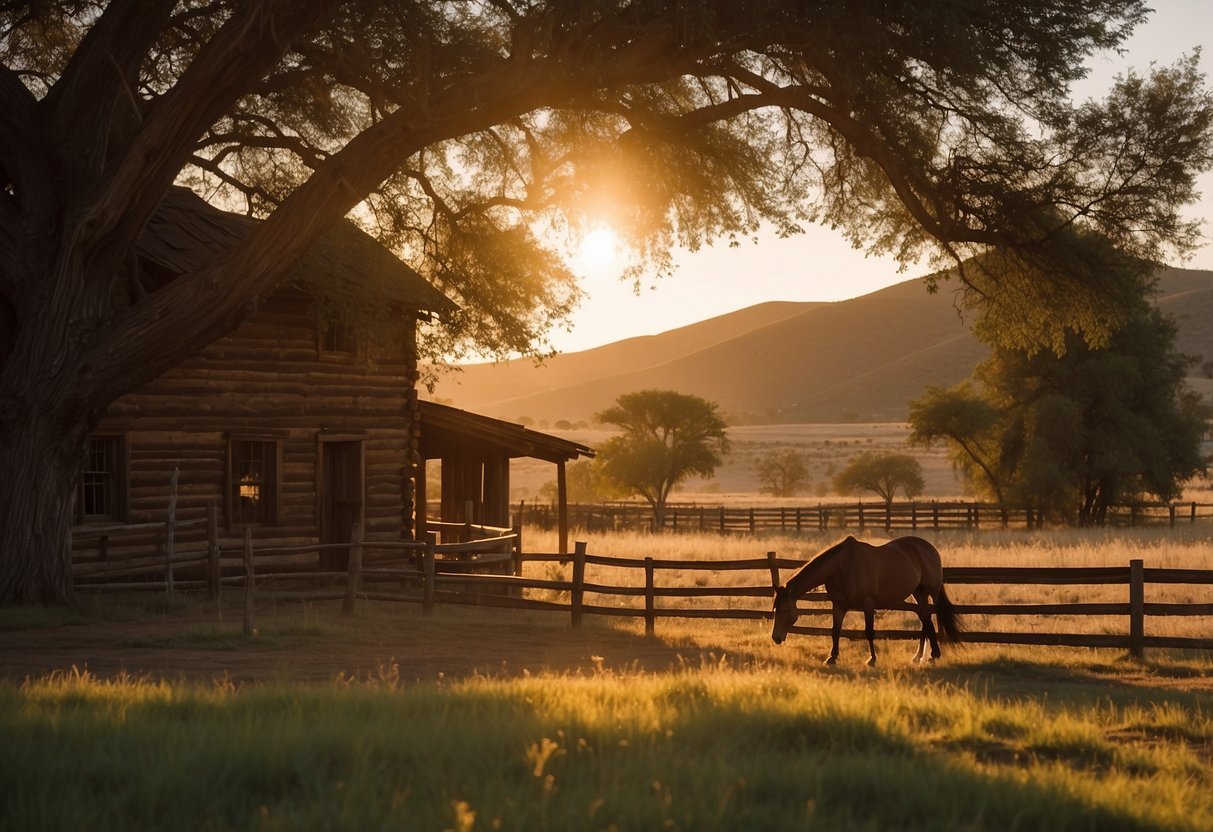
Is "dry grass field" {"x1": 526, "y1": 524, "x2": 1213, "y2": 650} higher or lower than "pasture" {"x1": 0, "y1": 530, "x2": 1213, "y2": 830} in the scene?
lower

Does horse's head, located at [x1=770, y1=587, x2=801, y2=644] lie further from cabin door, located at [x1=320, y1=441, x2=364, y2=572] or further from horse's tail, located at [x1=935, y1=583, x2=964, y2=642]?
cabin door, located at [x1=320, y1=441, x2=364, y2=572]

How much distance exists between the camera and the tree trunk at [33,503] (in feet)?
55.5

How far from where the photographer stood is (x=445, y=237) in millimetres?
21469

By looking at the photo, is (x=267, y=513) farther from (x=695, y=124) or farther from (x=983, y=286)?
(x=983, y=286)

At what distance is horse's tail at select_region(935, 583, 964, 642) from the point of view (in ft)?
50.5

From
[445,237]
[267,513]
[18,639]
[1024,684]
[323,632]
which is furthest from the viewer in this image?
[267,513]

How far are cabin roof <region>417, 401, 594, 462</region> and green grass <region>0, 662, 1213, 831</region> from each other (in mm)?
18776

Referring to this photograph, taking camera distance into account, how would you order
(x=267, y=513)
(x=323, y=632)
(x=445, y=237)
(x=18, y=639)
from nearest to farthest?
(x=18, y=639) < (x=323, y=632) < (x=445, y=237) < (x=267, y=513)

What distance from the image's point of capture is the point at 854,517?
50.8 metres

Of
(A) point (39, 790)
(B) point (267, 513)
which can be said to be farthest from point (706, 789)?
(B) point (267, 513)

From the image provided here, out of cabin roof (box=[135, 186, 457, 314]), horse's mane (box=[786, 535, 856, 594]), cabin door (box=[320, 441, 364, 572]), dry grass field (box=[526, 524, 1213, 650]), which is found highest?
cabin roof (box=[135, 186, 457, 314])

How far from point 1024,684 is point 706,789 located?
8399mm

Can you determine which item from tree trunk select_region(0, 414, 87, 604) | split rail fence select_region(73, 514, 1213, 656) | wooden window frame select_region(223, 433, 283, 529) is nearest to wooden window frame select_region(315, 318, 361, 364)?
wooden window frame select_region(223, 433, 283, 529)

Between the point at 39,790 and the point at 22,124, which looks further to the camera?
the point at 22,124
